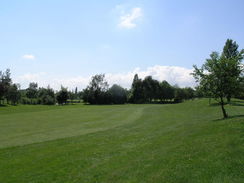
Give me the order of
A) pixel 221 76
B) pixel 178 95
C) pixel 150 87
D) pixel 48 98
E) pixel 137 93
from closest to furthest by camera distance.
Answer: pixel 221 76 → pixel 48 98 → pixel 150 87 → pixel 137 93 → pixel 178 95

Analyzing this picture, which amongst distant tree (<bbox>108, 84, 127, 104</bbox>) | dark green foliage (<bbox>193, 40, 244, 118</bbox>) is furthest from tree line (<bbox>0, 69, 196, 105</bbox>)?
dark green foliage (<bbox>193, 40, 244, 118</bbox>)

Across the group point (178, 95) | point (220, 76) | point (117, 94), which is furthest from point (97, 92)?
point (220, 76)

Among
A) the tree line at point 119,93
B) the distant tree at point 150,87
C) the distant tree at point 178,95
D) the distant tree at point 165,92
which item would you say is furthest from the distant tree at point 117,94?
the distant tree at point 178,95

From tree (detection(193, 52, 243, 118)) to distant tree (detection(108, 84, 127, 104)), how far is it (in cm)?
9012

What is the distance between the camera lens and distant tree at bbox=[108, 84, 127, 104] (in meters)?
110

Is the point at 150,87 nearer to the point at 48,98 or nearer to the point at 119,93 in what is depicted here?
the point at 119,93

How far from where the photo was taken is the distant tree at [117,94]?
110m

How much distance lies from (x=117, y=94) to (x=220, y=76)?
3655 inches

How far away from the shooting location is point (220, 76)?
20000 millimetres

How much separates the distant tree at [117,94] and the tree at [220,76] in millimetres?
90117

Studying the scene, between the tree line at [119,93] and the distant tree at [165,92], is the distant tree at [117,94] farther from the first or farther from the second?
the distant tree at [165,92]

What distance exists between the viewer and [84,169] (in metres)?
7.95

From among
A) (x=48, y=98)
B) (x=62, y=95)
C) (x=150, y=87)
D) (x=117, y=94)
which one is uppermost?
(x=150, y=87)

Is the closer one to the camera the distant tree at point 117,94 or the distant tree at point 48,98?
the distant tree at point 48,98
